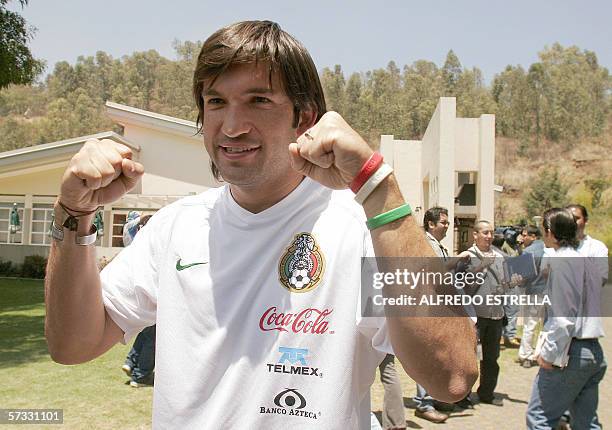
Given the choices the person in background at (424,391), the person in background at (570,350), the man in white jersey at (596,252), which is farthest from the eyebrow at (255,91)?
the person in background at (424,391)

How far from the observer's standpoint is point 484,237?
7.16 meters

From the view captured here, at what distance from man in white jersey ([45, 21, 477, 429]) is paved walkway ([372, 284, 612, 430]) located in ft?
15.5

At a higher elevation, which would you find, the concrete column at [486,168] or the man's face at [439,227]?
the concrete column at [486,168]

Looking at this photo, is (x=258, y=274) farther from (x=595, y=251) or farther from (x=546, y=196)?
(x=546, y=196)

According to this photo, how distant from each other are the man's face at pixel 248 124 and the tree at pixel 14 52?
1277cm

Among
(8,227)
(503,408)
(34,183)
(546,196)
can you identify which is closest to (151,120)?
(34,183)

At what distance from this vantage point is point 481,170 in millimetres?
15680

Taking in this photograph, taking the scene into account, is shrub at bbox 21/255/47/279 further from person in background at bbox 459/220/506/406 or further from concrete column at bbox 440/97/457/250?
person in background at bbox 459/220/506/406

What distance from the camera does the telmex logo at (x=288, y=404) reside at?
1.42 meters

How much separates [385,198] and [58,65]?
4913 inches

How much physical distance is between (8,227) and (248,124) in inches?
870

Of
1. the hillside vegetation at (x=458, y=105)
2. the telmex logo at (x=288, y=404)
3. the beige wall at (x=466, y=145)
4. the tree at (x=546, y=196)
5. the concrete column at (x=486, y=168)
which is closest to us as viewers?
the telmex logo at (x=288, y=404)

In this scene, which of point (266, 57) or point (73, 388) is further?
point (73, 388)

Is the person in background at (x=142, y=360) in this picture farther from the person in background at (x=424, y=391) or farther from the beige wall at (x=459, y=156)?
the beige wall at (x=459, y=156)
